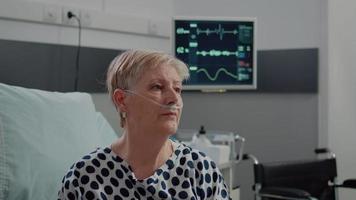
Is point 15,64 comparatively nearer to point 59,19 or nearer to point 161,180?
point 59,19

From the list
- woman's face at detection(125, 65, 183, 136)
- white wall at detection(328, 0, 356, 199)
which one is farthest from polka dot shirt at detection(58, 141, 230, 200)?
white wall at detection(328, 0, 356, 199)

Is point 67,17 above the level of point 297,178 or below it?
above

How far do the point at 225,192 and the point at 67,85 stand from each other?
144 centimetres

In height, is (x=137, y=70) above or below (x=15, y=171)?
above

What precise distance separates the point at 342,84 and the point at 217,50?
754mm

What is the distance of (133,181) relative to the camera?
1.37 m

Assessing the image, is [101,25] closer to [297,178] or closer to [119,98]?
[297,178]

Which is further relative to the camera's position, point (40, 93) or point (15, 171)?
point (40, 93)

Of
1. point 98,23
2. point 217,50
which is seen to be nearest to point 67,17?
point 98,23

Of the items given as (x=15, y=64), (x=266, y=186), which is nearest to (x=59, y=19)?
(x=15, y=64)

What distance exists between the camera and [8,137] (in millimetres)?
1618

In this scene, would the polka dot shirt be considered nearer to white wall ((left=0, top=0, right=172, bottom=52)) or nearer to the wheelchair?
the wheelchair

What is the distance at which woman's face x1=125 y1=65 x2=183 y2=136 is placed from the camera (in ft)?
4.50

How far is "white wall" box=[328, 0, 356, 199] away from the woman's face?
6.13 ft
